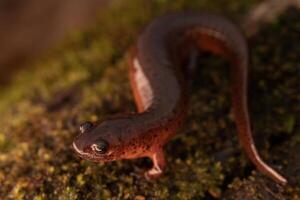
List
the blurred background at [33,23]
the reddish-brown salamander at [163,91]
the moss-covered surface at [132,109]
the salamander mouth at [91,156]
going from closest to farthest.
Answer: the salamander mouth at [91,156] < the reddish-brown salamander at [163,91] < the moss-covered surface at [132,109] < the blurred background at [33,23]

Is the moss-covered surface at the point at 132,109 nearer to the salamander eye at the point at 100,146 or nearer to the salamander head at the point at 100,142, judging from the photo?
the salamander head at the point at 100,142

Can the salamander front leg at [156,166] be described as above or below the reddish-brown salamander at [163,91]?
below

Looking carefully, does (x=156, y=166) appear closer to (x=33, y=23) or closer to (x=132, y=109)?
(x=132, y=109)

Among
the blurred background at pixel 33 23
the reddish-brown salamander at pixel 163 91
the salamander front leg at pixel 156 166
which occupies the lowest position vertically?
the blurred background at pixel 33 23

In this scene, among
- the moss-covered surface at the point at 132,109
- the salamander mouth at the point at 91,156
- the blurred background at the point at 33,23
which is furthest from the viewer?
the blurred background at the point at 33,23

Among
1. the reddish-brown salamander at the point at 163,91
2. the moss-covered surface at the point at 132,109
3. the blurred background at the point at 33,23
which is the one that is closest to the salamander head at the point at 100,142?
the reddish-brown salamander at the point at 163,91

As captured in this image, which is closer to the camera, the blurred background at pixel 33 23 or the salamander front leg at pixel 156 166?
the salamander front leg at pixel 156 166

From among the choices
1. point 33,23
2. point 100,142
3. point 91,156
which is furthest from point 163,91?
point 33,23

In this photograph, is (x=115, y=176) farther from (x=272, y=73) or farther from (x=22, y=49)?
(x=22, y=49)

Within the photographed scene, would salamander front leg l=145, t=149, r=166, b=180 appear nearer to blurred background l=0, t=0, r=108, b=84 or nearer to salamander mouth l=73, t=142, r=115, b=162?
salamander mouth l=73, t=142, r=115, b=162
